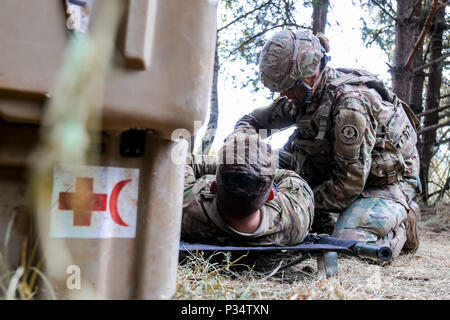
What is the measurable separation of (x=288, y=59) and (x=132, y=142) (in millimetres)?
2270

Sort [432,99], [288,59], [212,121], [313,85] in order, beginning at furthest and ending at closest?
[432,99]
[212,121]
[313,85]
[288,59]

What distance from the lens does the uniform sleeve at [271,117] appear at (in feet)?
12.8

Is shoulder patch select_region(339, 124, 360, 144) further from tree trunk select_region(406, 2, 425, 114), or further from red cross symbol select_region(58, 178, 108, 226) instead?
tree trunk select_region(406, 2, 425, 114)

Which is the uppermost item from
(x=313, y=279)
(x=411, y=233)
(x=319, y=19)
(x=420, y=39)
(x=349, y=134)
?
(x=319, y=19)

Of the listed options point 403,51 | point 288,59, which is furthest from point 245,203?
point 403,51

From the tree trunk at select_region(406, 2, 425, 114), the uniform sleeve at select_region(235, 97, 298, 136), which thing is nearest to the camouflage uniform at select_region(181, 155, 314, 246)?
the uniform sleeve at select_region(235, 97, 298, 136)

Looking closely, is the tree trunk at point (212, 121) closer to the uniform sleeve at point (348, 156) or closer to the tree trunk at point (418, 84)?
the uniform sleeve at point (348, 156)

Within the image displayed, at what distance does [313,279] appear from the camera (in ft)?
7.22

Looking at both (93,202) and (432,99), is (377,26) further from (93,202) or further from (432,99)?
(93,202)

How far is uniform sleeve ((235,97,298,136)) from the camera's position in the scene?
389 centimetres

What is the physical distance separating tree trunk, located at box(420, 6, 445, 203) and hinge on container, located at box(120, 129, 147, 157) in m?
5.10

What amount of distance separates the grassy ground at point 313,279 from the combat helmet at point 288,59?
4.05 feet

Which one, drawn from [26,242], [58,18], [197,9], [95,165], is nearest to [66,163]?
[95,165]

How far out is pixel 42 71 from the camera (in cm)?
97
